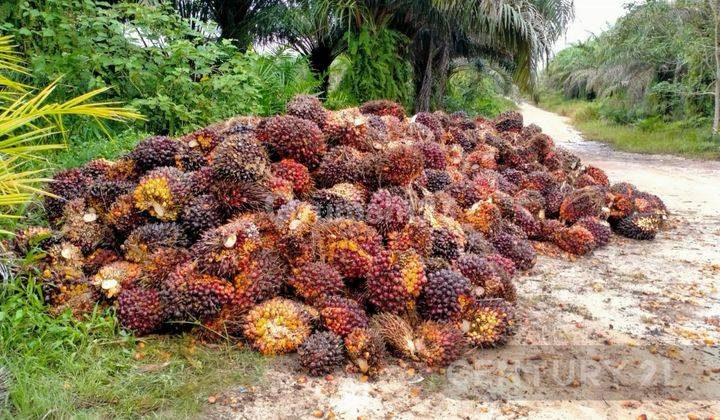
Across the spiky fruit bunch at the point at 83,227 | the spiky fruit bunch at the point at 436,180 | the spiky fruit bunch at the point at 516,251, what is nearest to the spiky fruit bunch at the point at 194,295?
the spiky fruit bunch at the point at 83,227

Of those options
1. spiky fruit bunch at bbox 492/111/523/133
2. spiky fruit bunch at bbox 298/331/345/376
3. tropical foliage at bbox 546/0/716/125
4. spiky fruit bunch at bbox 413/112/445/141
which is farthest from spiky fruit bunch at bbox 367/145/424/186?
tropical foliage at bbox 546/0/716/125

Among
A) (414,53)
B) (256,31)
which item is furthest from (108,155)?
(414,53)

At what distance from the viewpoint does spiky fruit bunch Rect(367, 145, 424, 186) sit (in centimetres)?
329

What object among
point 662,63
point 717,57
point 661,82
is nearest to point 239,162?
point 717,57

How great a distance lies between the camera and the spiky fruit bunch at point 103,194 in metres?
3.05

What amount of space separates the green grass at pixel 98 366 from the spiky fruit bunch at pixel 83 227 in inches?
13.7

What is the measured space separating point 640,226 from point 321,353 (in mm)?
3736

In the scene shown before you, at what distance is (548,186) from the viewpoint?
507 centimetres

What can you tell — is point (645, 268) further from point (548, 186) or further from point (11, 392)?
point (11, 392)

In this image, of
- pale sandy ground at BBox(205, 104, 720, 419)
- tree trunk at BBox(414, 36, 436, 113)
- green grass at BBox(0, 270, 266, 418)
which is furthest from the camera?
tree trunk at BBox(414, 36, 436, 113)

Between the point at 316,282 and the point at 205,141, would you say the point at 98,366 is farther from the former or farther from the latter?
the point at 205,141

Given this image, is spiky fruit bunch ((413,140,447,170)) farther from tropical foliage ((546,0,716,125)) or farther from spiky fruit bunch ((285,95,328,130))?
tropical foliage ((546,0,716,125))

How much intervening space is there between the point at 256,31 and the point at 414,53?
3.89 m

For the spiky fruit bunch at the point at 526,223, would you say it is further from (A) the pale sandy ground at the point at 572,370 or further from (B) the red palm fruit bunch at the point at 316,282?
(B) the red palm fruit bunch at the point at 316,282
